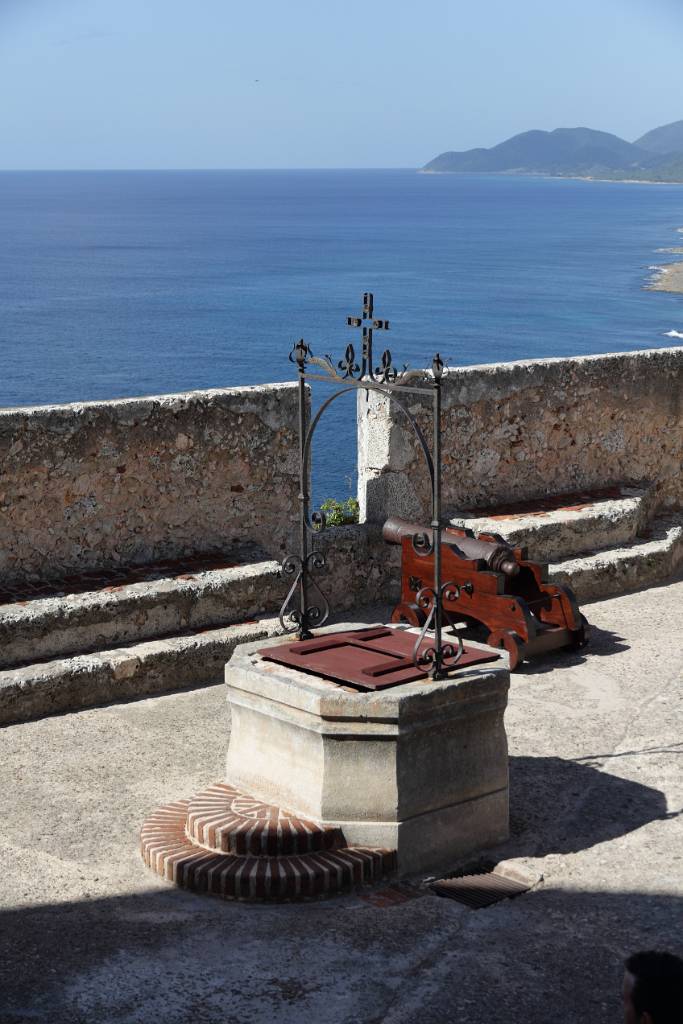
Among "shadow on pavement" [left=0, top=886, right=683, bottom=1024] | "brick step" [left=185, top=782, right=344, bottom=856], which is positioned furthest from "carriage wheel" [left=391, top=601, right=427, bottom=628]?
"shadow on pavement" [left=0, top=886, right=683, bottom=1024]

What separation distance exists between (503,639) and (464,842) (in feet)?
7.42

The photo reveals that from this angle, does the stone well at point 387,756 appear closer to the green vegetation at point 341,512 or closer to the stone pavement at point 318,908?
the stone pavement at point 318,908

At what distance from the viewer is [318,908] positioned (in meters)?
4.70

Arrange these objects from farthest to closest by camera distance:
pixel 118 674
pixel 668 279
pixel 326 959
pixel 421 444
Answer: pixel 668 279
pixel 118 674
pixel 421 444
pixel 326 959

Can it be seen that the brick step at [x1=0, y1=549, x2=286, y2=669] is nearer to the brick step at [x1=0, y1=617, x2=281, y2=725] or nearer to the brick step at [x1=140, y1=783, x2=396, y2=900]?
the brick step at [x1=0, y1=617, x2=281, y2=725]

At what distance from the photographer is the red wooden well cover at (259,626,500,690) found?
5.14 metres

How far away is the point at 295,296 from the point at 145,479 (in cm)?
5330

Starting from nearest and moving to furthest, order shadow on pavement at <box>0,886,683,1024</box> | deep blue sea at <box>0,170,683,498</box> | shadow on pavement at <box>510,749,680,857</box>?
shadow on pavement at <box>0,886,683,1024</box>
shadow on pavement at <box>510,749,680,857</box>
deep blue sea at <box>0,170,683,498</box>

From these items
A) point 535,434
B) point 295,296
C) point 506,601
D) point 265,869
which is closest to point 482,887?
point 265,869

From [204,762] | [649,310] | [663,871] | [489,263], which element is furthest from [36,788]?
[489,263]

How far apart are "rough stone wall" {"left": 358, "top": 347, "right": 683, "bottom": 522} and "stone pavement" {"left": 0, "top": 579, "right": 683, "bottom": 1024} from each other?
226cm

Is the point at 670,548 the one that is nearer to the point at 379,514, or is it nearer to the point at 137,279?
the point at 379,514

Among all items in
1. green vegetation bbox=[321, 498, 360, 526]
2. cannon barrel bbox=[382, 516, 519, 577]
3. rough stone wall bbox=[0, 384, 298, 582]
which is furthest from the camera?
green vegetation bbox=[321, 498, 360, 526]

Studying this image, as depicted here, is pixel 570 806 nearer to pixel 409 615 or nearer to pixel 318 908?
pixel 318 908
